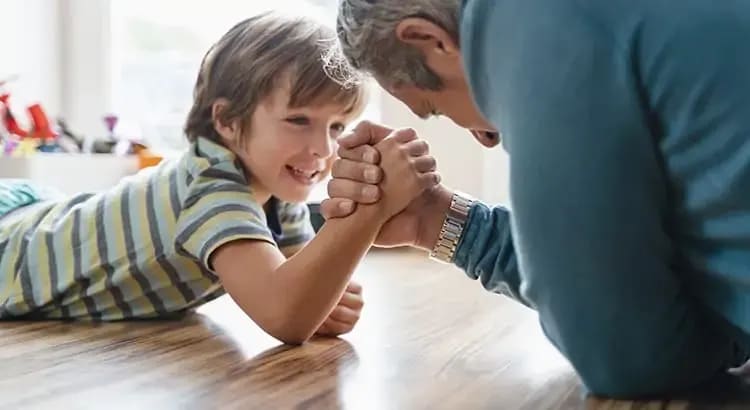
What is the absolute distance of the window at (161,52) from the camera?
2.68 metres

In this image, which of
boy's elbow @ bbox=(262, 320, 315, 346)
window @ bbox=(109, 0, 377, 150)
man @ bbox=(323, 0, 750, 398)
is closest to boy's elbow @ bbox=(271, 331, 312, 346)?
boy's elbow @ bbox=(262, 320, 315, 346)

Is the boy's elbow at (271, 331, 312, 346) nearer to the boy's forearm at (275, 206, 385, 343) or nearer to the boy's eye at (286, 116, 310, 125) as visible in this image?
the boy's forearm at (275, 206, 385, 343)

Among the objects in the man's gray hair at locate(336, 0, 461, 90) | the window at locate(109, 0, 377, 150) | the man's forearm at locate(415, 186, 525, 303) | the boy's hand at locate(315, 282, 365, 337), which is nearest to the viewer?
the man's gray hair at locate(336, 0, 461, 90)

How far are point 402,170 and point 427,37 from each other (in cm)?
24

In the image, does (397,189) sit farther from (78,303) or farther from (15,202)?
(15,202)

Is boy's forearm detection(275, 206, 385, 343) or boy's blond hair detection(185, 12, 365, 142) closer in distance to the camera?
boy's forearm detection(275, 206, 385, 343)

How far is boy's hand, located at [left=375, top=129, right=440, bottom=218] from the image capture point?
3.45 feet

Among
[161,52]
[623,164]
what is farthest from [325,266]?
[161,52]

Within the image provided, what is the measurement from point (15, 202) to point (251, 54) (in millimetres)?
507

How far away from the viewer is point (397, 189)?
3.47 feet

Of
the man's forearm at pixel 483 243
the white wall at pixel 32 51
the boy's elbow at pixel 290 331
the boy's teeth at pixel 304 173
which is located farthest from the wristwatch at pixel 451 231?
the white wall at pixel 32 51

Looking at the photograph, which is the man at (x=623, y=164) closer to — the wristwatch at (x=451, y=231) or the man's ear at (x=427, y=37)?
the man's ear at (x=427, y=37)

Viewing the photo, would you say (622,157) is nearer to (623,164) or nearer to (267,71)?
(623,164)

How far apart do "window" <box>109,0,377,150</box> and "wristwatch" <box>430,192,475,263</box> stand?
1689 millimetres
